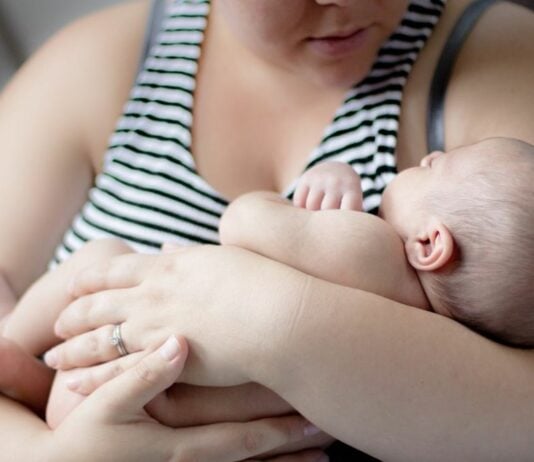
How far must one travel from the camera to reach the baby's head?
0.75 metres

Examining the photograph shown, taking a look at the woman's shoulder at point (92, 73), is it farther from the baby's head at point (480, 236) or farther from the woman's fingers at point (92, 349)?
the baby's head at point (480, 236)

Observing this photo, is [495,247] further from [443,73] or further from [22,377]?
[22,377]

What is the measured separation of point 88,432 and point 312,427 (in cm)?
25

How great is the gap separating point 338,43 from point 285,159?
0.20m

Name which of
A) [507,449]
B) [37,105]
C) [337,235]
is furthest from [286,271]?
[37,105]

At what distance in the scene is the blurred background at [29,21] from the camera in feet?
4.74

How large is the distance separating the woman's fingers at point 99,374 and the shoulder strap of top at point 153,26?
0.52m

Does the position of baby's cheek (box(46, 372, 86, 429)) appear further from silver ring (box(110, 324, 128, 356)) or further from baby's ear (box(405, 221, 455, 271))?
baby's ear (box(405, 221, 455, 271))

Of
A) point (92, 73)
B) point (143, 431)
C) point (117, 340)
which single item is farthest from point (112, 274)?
point (92, 73)

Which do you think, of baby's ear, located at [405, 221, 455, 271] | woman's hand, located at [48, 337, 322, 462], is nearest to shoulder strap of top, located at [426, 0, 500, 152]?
baby's ear, located at [405, 221, 455, 271]

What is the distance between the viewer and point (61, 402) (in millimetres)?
880

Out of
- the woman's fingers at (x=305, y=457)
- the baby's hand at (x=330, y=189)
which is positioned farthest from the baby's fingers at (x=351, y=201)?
the woman's fingers at (x=305, y=457)

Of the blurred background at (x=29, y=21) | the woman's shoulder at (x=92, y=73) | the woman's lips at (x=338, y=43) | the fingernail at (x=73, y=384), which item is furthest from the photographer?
the blurred background at (x=29, y=21)

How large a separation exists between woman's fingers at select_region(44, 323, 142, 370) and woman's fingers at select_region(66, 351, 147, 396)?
10 mm
